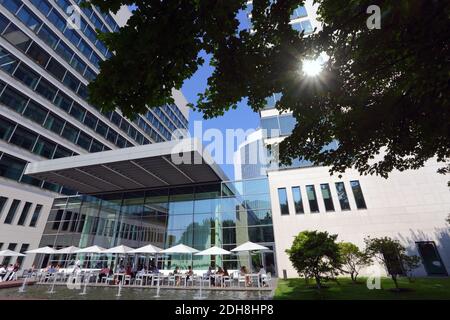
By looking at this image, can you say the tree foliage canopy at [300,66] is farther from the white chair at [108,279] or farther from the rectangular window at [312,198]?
the white chair at [108,279]

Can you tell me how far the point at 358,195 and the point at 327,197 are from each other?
2.65 metres

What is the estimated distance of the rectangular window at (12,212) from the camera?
25.6 metres

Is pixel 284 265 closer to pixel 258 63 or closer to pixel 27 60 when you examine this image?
pixel 258 63

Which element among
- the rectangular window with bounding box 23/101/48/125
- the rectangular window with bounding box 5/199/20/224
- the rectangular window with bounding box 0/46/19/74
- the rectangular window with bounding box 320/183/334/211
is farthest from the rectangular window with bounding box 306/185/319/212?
the rectangular window with bounding box 0/46/19/74

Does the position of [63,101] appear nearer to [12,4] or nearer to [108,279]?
[12,4]

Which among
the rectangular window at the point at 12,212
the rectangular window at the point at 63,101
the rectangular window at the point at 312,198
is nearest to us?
the rectangular window at the point at 312,198

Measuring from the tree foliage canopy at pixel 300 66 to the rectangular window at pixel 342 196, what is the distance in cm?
1364

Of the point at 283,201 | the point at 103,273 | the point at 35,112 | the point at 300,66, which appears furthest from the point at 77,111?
the point at 300,66

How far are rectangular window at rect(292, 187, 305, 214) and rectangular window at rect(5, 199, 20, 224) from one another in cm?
3057

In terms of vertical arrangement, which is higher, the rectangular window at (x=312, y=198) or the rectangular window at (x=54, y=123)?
the rectangular window at (x=54, y=123)

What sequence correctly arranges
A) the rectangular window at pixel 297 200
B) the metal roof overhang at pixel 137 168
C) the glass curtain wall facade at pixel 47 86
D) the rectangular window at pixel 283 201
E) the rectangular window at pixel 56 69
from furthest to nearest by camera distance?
1. the rectangular window at pixel 56 69
2. the glass curtain wall facade at pixel 47 86
3. the rectangular window at pixel 283 201
4. the rectangular window at pixel 297 200
5. the metal roof overhang at pixel 137 168

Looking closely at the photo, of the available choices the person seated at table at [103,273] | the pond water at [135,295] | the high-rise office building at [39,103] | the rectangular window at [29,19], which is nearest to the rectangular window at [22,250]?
the high-rise office building at [39,103]

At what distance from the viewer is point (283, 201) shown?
2345cm

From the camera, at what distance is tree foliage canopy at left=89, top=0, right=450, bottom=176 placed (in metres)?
4.25
